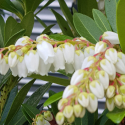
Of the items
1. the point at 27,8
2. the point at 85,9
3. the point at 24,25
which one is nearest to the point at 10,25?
the point at 24,25

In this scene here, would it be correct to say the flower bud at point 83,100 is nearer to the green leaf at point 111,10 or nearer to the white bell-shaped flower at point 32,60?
the white bell-shaped flower at point 32,60

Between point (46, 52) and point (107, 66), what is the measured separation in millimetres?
110

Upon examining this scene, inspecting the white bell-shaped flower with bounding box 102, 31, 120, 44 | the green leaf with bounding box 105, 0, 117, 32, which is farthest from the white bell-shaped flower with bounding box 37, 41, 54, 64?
the green leaf with bounding box 105, 0, 117, 32

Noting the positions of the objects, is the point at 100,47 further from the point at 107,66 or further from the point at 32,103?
the point at 32,103

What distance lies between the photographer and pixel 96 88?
23cm

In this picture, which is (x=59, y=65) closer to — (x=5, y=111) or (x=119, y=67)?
(x=119, y=67)

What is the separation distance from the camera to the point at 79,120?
57cm

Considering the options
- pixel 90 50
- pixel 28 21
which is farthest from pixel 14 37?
pixel 90 50

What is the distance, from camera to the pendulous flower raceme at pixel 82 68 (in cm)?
23

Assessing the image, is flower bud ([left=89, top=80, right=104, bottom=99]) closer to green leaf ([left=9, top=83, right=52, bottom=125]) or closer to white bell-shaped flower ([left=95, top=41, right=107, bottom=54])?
white bell-shaped flower ([left=95, top=41, right=107, bottom=54])

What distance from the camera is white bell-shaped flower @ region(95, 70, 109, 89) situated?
249 mm

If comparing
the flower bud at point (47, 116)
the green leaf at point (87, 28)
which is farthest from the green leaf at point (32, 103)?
the green leaf at point (87, 28)

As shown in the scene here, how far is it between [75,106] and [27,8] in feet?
2.11

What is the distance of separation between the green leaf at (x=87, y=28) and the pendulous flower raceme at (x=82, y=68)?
0.39ft
